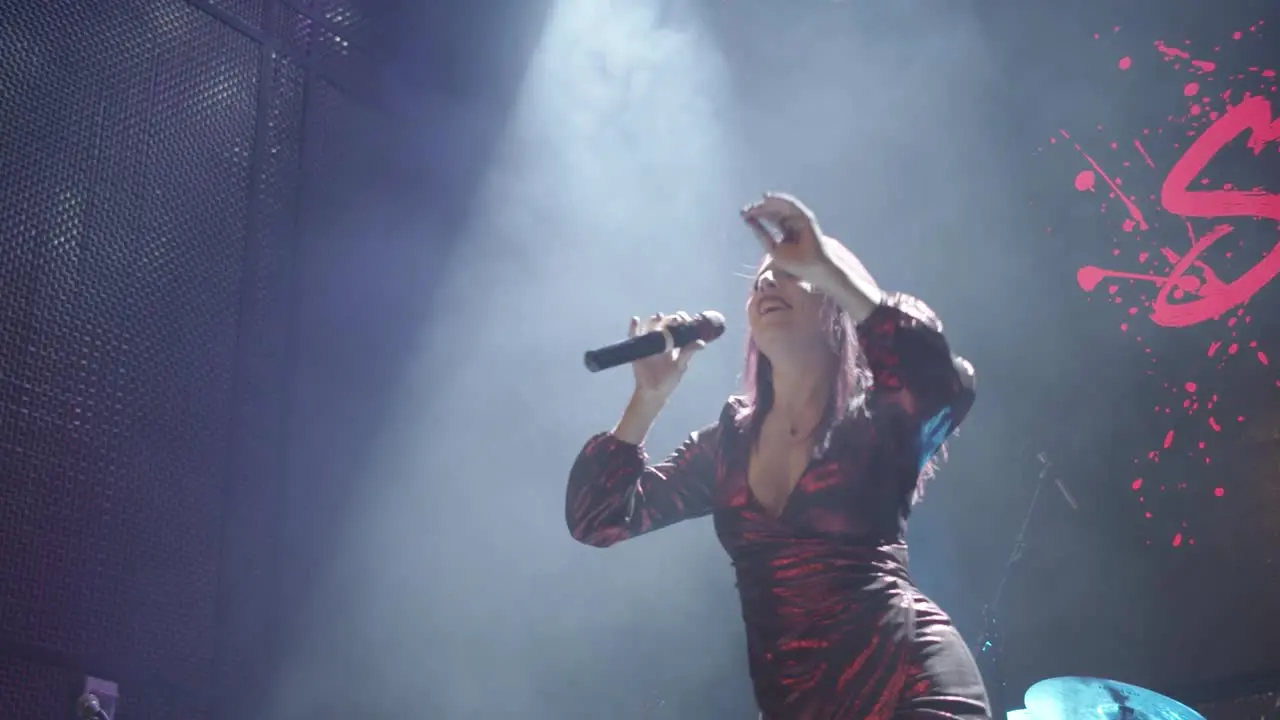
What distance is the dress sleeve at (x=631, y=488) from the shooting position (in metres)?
1.86

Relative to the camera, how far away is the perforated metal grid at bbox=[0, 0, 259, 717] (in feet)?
8.86

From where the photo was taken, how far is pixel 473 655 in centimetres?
378

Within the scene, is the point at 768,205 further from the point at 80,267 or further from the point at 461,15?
the point at 461,15

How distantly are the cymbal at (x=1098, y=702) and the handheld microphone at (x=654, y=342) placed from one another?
1759 millimetres

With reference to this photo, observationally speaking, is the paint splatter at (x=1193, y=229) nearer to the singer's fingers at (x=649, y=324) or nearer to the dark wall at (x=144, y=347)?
the singer's fingers at (x=649, y=324)

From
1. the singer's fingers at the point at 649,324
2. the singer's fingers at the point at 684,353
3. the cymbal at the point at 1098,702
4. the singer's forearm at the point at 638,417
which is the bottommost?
the cymbal at the point at 1098,702

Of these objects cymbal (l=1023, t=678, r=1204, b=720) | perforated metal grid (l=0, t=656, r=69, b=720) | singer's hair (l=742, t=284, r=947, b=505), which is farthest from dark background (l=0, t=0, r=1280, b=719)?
singer's hair (l=742, t=284, r=947, b=505)

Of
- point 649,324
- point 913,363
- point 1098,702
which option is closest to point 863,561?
point 913,363

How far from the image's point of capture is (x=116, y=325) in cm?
295

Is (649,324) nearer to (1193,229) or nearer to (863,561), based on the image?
(863,561)

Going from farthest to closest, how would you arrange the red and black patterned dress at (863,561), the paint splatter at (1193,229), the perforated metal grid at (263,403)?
the paint splatter at (1193,229)
the perforated metal grid at (263,403)
the red and black patterned dress at (863,561)

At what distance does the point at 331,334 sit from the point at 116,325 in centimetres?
79

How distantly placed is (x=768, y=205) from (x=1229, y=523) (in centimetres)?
289

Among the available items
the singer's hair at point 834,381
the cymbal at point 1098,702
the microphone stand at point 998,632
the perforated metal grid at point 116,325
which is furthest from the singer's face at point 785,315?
the microphone stand at point 998,632
